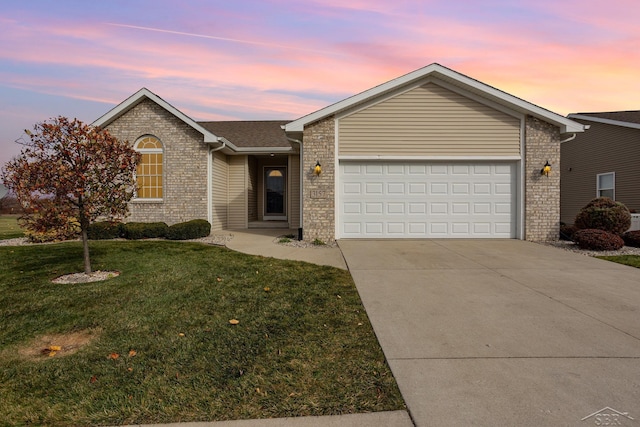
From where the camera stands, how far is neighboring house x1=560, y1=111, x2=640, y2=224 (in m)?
14.0

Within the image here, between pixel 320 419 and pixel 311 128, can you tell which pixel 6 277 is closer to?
pixel 320 419

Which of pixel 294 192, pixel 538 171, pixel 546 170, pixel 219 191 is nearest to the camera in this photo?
pixel 546 170

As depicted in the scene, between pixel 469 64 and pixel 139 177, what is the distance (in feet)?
43.4

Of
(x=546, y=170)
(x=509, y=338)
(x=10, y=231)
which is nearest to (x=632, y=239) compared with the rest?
(x=546, y=170)

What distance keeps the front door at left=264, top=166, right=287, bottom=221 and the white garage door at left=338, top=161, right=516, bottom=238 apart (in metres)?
6.53

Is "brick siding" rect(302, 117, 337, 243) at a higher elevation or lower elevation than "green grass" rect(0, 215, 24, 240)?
higher

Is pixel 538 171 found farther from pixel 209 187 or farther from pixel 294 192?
pixel 209 187

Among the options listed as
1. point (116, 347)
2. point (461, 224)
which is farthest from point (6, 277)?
point (461, 224)

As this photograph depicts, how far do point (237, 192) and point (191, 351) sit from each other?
41.3 ft

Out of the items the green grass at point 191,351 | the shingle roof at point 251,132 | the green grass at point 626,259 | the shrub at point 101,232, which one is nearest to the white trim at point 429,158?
the green grass at point 626,259

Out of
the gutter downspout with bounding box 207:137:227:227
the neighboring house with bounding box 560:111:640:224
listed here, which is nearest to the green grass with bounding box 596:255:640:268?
the neighboring house with bounding box 560:111:640:224

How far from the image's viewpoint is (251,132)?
1677 cm

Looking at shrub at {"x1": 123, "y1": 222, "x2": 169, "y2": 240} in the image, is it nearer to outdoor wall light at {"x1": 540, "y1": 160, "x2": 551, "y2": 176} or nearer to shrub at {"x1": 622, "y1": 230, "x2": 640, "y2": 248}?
outdoor wall light at {"x1": 540, "y1": 160, "x2": 551, "y2": 176}

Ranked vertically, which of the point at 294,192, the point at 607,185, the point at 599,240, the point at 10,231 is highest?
the point at 607,185
